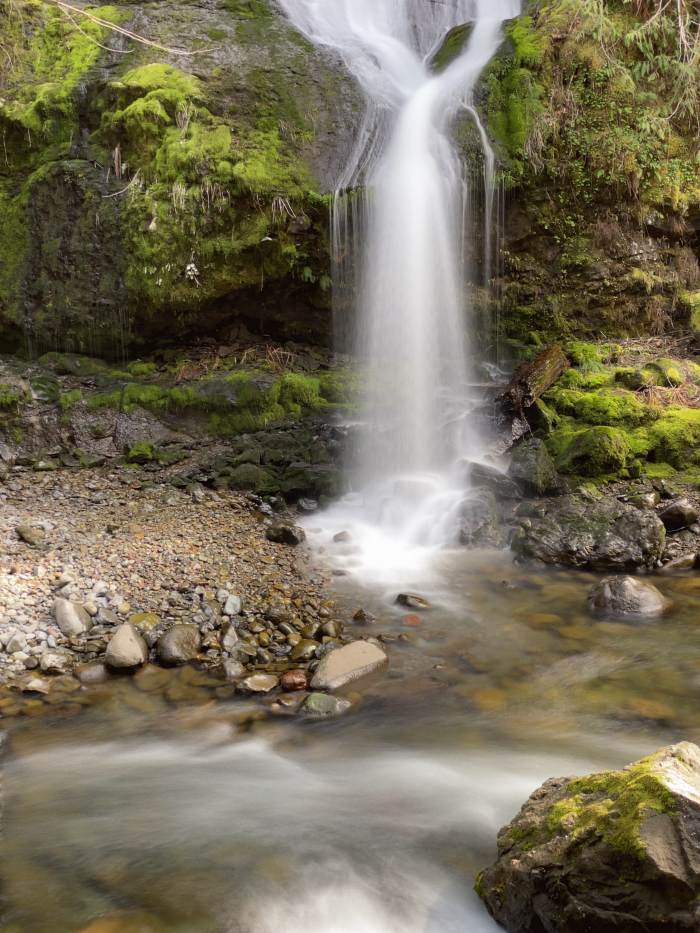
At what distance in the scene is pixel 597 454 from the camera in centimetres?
716

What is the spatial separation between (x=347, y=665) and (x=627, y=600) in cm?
242

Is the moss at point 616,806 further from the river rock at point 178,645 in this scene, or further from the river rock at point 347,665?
the river rock at point 178,645

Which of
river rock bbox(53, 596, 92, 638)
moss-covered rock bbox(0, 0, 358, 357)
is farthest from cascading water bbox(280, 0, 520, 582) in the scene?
river rock bbox(53, 596, 92, 638)

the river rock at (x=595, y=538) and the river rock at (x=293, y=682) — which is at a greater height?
the river rock at (x=595, y=538)

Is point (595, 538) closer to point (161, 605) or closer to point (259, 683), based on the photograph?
point (259, 683)

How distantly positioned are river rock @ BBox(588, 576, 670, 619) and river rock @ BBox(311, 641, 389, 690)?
194 cm

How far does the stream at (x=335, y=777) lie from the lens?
2549 mm

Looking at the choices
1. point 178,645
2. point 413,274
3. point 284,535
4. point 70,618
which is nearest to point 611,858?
point 178,645

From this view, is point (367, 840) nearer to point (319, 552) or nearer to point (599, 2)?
point (319, 552)

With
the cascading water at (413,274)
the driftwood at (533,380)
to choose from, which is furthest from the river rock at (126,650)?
the driftwood at (533,380)

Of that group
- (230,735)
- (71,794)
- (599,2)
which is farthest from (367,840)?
(599,2)

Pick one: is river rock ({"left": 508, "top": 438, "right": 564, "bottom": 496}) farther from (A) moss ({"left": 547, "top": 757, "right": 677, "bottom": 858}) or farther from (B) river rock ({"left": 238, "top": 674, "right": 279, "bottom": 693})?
(A) moss ({"left": 547, "top": 757, "right": 677, "bottom": 858})

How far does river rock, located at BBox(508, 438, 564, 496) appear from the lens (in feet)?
23.5

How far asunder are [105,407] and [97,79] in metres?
4.76
